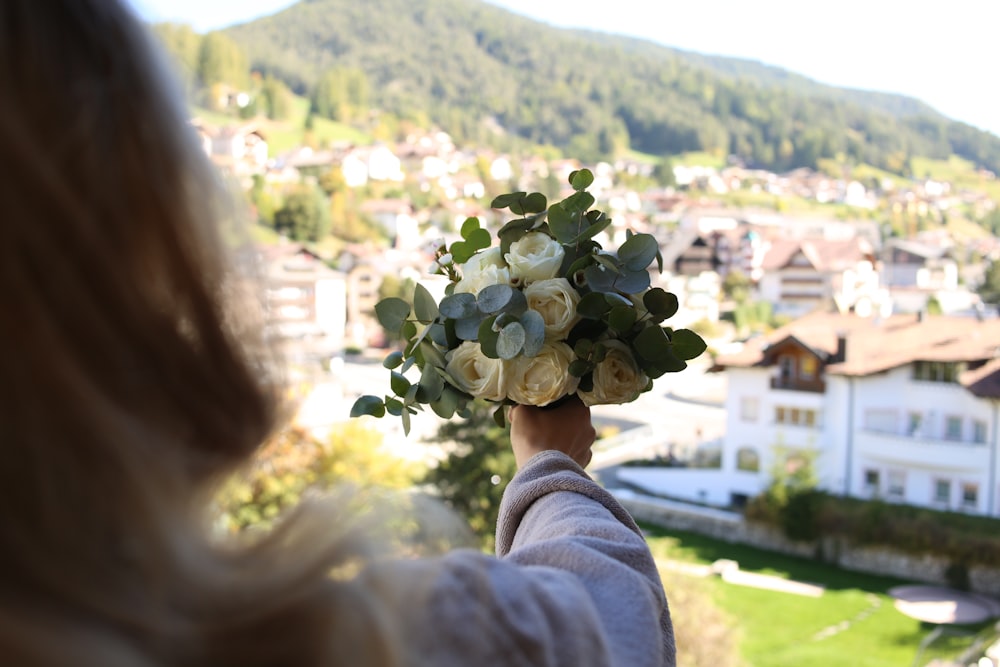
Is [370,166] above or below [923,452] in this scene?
above

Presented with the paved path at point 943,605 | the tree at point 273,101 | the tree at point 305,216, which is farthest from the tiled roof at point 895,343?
the tree at point 273,101

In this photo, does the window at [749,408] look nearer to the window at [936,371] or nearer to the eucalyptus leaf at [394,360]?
the window at [936,371]

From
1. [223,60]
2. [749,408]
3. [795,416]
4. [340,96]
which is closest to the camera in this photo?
[795,416]

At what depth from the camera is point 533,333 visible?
0.84 m

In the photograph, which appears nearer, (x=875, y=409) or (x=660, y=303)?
(x=660, y=303)

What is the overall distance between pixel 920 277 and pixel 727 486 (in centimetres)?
2922

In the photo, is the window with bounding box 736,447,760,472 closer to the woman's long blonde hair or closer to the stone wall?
the stone wall

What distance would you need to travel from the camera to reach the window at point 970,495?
44.0 feet

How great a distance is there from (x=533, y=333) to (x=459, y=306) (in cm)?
9

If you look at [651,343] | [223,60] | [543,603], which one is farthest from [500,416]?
[223,60]

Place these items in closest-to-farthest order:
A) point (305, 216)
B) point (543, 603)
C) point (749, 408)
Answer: point (543, 603)
point (749, 408)
point (305, 216)

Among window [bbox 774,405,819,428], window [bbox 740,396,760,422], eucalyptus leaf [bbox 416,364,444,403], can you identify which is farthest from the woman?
window [bbox 740,396,760,422]

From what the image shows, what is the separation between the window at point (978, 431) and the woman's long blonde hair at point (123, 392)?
46.9 feet

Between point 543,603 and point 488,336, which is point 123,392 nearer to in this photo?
point 543,603
